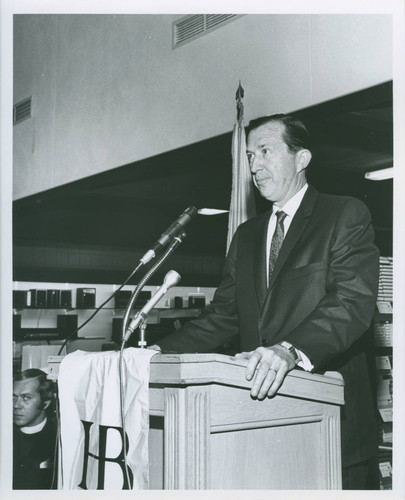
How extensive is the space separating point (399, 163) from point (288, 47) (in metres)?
1.53

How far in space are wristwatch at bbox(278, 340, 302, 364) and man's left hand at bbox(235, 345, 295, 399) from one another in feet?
0.32

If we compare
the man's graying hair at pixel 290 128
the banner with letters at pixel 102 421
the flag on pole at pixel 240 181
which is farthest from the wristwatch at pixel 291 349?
the flag on pole at pixel 240 181

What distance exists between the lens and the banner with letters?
1.53 meters

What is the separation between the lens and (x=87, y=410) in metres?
1.65

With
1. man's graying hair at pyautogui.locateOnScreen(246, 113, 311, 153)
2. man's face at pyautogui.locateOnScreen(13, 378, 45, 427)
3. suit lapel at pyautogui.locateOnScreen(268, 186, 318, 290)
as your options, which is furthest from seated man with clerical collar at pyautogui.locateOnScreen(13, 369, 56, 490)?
man's graying hair at pyautogui.locateOnScreen(246, 113, 311, 153)

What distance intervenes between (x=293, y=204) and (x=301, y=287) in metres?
0.37

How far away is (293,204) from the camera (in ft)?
7.23

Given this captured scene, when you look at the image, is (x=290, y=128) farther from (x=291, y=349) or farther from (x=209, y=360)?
(x=209, y=360)

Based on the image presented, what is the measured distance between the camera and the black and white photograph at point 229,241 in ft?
4.98

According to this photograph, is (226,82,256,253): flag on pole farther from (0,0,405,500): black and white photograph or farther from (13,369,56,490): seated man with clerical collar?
(13,369,56,490): seated man with clerical collar

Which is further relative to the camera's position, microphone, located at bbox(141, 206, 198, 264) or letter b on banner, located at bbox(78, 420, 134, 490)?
microphone, located at bbox(141, 206, 198, 264)

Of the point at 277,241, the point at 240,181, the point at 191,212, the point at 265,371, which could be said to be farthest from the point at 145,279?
the point at 240,181
